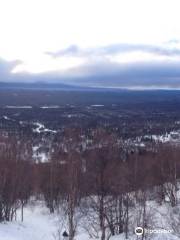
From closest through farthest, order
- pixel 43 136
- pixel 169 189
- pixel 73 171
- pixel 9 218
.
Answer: pixel 73 171, pixel 9 218, pixel 169 189, pixel 43 136

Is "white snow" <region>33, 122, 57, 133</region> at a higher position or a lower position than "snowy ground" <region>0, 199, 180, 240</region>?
lower

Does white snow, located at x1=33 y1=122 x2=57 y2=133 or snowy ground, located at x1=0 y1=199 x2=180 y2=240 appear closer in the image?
snowy ground, located at x1=0 y1=199 x2=180 y2=240

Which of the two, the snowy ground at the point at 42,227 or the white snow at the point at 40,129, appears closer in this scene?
the snowy ground at the point at 42,227

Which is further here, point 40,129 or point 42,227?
point 40,129

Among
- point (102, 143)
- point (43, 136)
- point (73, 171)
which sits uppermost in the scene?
point (102, 143)

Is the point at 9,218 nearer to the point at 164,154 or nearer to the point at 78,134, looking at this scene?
the point at 78,134

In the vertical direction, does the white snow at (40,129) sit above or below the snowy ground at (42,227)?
below

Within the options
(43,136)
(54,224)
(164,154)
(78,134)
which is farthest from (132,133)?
(78,134)

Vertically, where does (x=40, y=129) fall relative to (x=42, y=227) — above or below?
below
